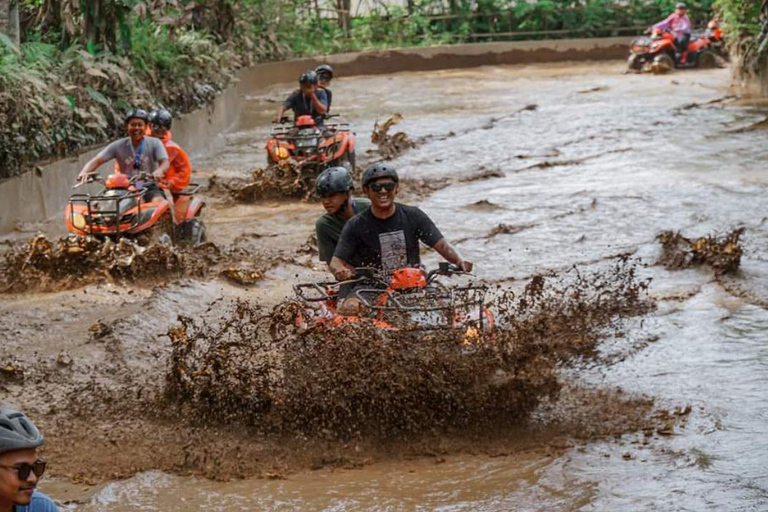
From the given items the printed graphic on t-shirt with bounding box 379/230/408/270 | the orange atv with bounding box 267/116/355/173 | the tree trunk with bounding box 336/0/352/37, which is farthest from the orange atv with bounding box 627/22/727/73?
the printed graphic on t-shirt with bounding box 379/230/408/270

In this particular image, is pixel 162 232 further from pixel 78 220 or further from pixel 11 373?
pixel 11 373

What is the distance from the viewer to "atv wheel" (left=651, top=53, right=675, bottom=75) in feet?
97.0

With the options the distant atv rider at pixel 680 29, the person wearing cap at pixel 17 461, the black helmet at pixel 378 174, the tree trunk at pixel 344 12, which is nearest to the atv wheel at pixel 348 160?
the black helmet at pixel 378 174

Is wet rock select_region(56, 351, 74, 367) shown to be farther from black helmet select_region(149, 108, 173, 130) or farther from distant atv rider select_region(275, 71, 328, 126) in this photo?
distant atv rider select_region(275, 71, 328, 126)

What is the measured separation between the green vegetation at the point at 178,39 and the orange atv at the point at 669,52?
181 inches

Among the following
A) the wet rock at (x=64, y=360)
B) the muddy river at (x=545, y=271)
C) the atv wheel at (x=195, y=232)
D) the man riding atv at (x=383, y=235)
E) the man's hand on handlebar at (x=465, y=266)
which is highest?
the man riding atv at (x=383, y=235)

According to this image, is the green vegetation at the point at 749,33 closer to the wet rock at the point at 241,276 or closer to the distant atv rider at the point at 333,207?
the wet rock at the point at 241,276

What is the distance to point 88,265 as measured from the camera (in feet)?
35.8

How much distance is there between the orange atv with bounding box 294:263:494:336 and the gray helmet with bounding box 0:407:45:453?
351cm

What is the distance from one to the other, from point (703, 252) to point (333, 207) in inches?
170

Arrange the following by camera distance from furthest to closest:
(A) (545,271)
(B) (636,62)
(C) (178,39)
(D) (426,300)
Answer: (B) (636,62) < (C) (178,39) < (A) (545,271) < (D) (426,300)

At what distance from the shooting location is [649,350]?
8.98 meters

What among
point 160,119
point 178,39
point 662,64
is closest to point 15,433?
point 160,119

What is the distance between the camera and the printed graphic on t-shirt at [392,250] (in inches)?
310
